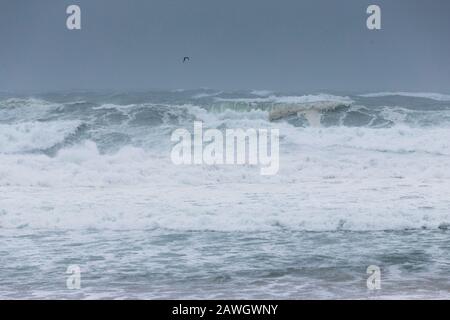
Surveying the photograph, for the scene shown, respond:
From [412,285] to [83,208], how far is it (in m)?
3.16

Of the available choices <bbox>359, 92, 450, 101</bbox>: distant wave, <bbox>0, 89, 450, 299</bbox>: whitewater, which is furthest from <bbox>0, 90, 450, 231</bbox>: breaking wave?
<bbox>359, 92, 450, 101</bbox>: distant wave

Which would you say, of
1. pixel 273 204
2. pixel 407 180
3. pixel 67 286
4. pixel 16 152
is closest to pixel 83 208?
pixel 273 204

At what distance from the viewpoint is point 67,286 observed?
3760 mm

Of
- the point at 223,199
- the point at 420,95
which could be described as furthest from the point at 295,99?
the point at 223,199

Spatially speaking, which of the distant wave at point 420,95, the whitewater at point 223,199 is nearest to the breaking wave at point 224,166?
the whitewater at point 223,199

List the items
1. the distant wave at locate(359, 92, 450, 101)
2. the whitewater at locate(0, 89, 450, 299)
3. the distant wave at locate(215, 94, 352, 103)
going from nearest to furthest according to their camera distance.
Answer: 1. the whitewater at locate(0, 89, 450, 299)
2. the distant wave at locate(359, 92, 450, 101)
3. the distant wave at locate(215, 94, 352, 103)

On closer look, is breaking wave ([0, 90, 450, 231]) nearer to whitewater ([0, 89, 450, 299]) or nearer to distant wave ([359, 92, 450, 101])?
whitewater ([0, 89, 450, 299])

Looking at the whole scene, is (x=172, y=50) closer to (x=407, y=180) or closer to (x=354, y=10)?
(x=354, y=10)

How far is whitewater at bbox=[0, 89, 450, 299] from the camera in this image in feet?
12.8

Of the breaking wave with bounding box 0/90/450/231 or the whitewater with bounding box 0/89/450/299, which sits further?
the breaking wave with bounding box 0/90/450/231

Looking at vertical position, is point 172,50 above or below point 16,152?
above

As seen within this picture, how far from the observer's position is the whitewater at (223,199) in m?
3.90
